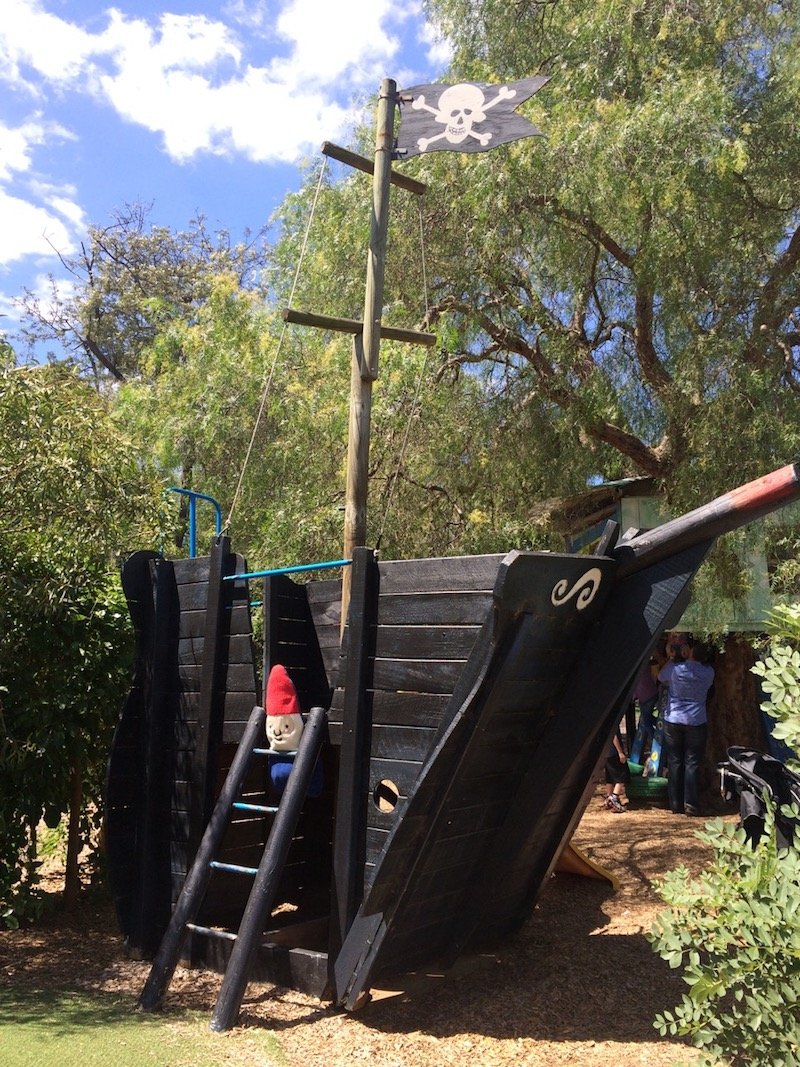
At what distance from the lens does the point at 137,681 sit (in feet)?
20.5

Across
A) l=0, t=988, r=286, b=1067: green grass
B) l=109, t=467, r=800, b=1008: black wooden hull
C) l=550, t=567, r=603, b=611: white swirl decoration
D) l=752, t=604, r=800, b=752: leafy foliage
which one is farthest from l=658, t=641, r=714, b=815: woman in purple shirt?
l=752, t=604, r=800, b=752: leafy foliage

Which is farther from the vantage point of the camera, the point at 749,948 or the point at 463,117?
the point at 463,117

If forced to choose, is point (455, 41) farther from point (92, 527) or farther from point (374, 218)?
point (92, 527)

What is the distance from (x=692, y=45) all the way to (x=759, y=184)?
155cm

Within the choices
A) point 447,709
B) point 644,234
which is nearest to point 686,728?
point 644,234

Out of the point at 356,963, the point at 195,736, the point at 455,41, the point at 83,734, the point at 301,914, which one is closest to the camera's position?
the point at 356,963

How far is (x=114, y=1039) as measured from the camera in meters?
4.51

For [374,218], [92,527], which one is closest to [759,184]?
[374,218]

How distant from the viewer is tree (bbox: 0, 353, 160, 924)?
588 centimetres

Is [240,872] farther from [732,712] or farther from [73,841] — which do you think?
[732,712]

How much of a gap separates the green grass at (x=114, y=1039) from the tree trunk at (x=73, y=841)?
1.85m

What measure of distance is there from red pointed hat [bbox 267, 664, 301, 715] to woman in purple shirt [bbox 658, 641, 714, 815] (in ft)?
18.9

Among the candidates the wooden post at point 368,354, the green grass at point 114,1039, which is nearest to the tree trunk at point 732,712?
the wooden post at point 368,354

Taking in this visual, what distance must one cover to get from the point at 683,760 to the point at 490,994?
17.9 feet
